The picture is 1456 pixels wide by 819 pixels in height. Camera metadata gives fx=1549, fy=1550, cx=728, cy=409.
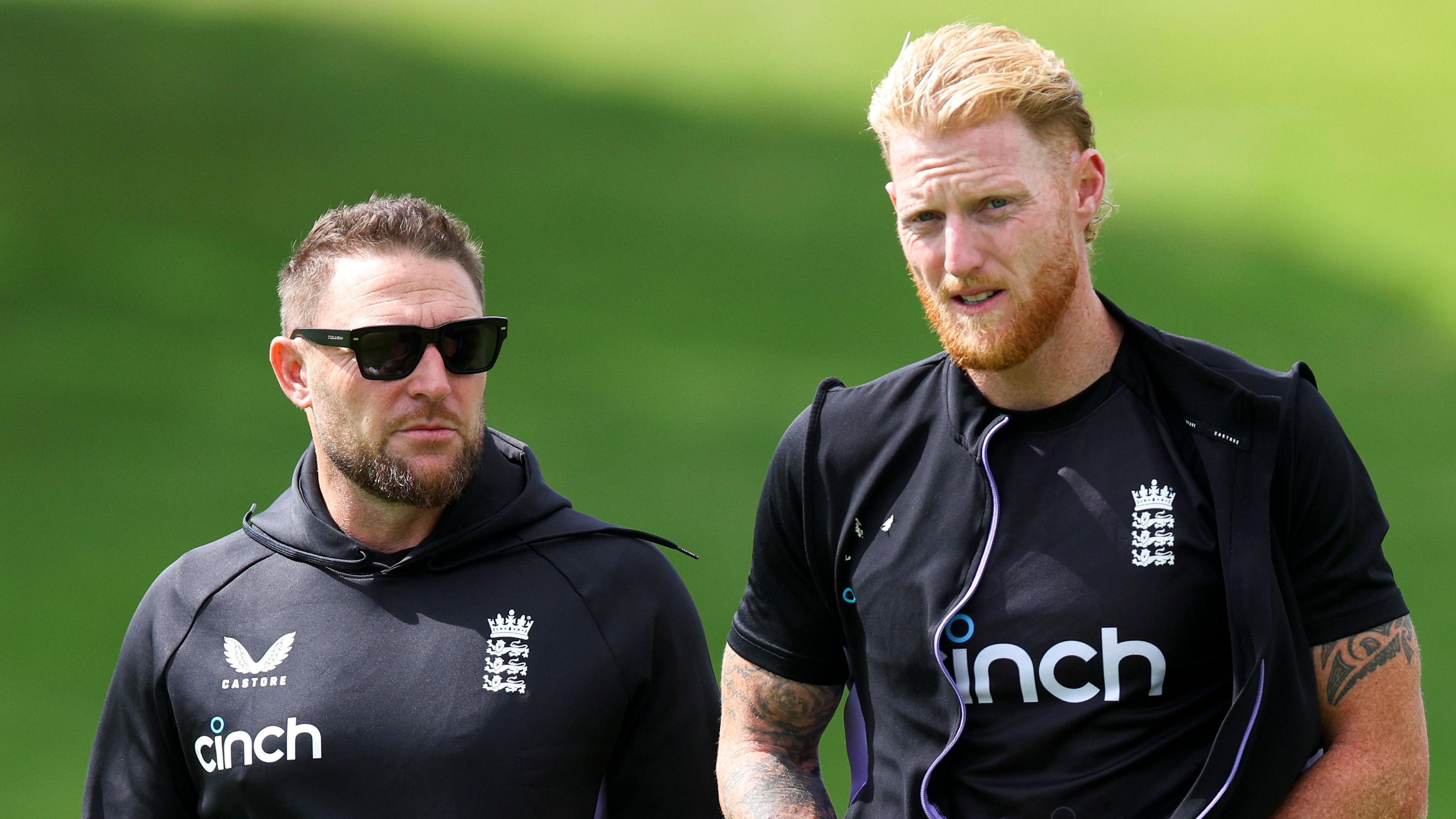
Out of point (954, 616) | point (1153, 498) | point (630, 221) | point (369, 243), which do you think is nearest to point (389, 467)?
point (369, 243)

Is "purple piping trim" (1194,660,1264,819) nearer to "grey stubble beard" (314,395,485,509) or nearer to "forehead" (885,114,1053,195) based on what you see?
"forehead" (885,114,1053,195)

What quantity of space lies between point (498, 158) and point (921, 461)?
4.51m

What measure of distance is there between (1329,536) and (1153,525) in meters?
0.20

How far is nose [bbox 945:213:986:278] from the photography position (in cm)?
194

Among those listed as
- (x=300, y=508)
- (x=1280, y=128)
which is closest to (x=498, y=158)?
(x=1280, y=128)

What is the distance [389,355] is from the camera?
2.49 m

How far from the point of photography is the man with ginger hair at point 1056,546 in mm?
1847

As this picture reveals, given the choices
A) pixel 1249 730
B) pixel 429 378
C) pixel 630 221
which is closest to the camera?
pixel 1249 730

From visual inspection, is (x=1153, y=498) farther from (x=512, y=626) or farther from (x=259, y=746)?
(x=259, y=746)

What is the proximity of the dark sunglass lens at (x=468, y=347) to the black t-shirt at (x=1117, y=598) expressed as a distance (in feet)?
2.98

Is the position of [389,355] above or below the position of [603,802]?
above

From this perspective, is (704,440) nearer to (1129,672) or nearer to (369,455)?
(369,455)

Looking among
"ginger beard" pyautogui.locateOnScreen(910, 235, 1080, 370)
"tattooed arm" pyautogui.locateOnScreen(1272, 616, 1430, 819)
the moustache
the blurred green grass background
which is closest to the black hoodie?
the moustache

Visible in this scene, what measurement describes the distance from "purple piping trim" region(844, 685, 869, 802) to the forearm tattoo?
23.8 inches
